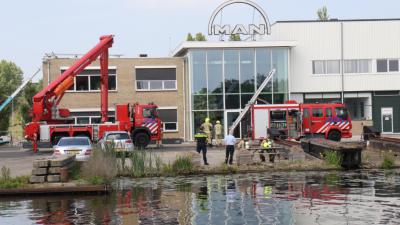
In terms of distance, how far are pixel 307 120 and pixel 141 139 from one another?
10.5 metres

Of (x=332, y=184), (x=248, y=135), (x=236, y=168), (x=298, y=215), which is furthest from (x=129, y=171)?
(x=248, y=135)

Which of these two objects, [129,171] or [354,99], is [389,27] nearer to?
[354,99]

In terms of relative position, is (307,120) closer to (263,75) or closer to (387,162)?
(263,75)

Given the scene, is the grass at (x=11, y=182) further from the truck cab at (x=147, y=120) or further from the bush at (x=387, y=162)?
the truck cab at (x=147, y=120)

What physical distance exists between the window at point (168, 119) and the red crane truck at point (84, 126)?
990cm

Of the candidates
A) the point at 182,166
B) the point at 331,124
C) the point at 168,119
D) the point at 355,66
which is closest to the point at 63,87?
the point at 168,119

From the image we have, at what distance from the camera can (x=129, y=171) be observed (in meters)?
23.0

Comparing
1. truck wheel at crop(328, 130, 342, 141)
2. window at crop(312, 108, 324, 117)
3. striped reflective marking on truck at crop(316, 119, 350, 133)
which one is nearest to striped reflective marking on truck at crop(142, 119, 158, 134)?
window at crop(312, 108, 324, 117)

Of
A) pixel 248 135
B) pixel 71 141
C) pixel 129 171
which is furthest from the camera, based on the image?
pixel 248 135

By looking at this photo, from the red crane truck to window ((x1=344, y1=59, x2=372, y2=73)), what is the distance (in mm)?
19187

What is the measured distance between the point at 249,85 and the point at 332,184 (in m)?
31.8

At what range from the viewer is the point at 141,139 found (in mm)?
39469

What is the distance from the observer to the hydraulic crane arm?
38.2 meters

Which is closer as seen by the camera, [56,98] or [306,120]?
[56,98]
